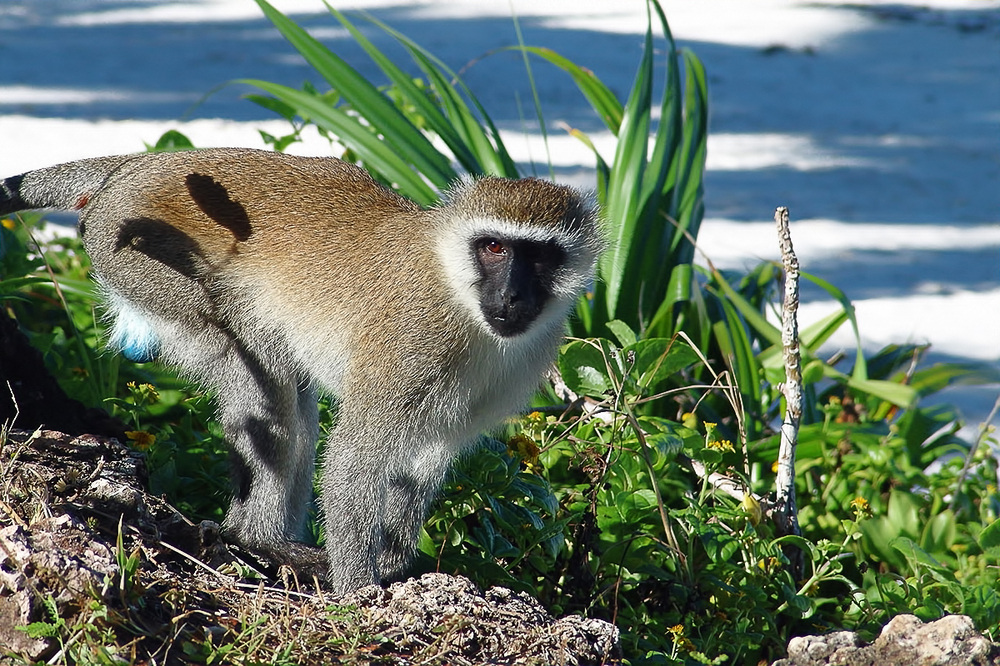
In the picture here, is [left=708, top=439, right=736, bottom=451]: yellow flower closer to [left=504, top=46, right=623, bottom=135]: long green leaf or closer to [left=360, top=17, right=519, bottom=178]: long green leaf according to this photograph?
[left=360, top=17, right=519, bottom=178]: long green leaf

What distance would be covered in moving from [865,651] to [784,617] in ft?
2.95

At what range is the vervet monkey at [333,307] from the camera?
10.1ft

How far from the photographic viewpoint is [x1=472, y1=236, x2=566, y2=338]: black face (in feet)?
9.80

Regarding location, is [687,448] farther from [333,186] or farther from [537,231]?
[333,186]

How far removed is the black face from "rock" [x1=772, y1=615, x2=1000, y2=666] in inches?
42.0

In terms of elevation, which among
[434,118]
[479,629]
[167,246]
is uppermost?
[434,118]

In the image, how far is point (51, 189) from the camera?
354 centimetres

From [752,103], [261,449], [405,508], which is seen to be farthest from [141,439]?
[752,103]

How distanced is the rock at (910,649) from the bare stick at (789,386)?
78 centimetres

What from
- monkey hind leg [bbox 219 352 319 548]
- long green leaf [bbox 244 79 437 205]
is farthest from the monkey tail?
long green leaf [bbox 244 79 437 205]

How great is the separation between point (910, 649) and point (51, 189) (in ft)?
9.06

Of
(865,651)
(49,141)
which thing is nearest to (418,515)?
(865,651)

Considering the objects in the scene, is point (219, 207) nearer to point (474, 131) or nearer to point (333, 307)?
point (333, 307)

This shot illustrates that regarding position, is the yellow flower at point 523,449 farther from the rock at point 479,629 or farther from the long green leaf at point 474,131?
the long green leaf at point 474,131
